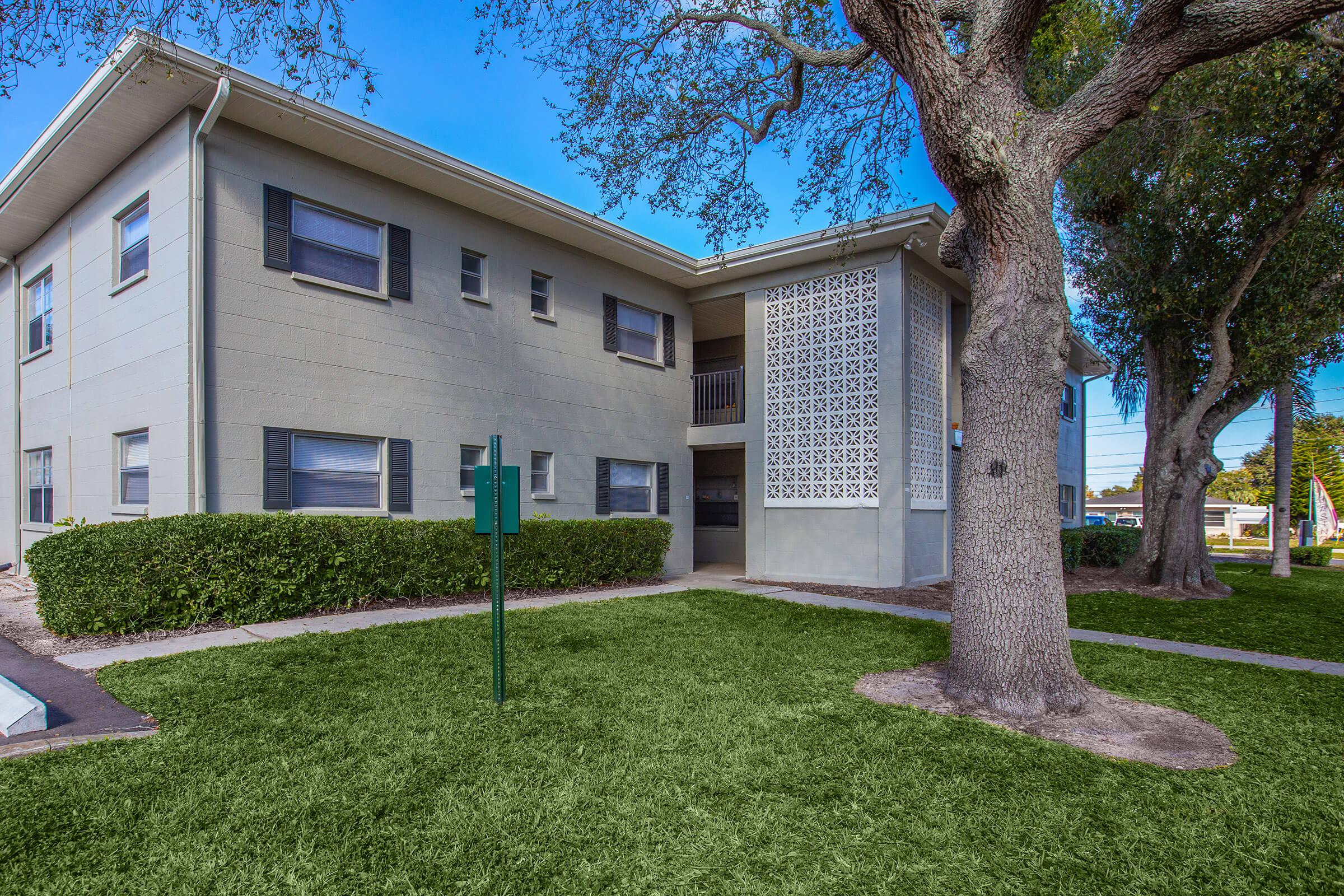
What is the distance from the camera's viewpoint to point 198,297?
785cm

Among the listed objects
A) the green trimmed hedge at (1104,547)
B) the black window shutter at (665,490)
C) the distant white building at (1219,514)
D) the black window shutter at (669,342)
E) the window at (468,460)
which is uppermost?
the black window shutter at (669,342)

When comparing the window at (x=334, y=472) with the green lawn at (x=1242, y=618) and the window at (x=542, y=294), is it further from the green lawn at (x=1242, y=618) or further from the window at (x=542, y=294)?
the green lawn at (x=1242, y=618)

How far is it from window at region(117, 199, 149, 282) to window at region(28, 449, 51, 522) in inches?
157

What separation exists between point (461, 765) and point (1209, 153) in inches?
456

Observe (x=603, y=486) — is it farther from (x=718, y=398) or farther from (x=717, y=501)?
(x=717, y=501)

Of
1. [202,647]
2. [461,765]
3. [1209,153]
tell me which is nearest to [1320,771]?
[461,765]

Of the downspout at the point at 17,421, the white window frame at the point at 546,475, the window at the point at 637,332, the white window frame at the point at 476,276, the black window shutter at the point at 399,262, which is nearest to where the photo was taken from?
the black window shutter at the point at 399,262

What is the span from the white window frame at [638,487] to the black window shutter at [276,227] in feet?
19.7

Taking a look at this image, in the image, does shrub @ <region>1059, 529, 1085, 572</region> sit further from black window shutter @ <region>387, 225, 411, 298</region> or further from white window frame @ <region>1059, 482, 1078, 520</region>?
black window shutter @ <region>387, 225, 411, 298</region>

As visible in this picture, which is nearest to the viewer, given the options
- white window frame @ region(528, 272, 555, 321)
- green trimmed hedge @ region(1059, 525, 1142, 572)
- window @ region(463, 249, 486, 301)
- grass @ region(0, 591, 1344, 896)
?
grass @ region(0, 591, 1344, 896)

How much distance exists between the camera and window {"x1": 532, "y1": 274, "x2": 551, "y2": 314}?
1176 centimetres

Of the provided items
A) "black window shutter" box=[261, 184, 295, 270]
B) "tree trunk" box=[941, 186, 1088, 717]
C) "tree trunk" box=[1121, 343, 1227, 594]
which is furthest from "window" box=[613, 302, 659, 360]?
"tree trunk" box=[1121, 343, 1227, 594]

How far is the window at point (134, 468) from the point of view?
893cm

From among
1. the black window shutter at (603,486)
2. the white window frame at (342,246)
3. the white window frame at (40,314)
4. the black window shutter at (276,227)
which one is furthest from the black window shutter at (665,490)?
the white window frame at (40,314)
